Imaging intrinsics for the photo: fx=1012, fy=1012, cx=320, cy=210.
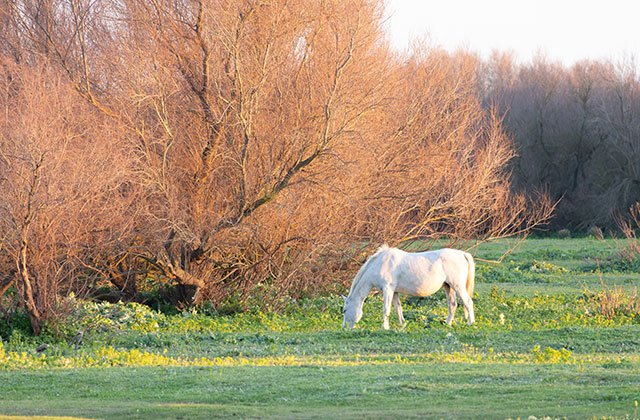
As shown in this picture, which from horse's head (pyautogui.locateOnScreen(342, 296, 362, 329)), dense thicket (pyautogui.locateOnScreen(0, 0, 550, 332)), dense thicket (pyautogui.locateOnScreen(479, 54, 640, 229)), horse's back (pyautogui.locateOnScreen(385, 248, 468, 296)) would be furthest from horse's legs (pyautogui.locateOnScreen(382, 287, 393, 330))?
dense thicket (pyautogui.locateOnScreen(479, 54, 640, 229))

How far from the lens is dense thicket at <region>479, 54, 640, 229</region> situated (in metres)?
56.7

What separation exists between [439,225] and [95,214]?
10.3m

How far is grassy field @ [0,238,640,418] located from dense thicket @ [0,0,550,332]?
137 cm

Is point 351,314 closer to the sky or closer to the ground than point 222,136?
closer to the ground

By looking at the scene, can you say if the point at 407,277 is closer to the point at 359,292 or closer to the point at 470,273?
the point at 359,292

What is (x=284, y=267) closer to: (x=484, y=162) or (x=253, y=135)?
(x=253, y=135)

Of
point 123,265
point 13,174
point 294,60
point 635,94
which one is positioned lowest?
point 123,265

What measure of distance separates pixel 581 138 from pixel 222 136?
1636 inches

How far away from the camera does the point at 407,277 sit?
20.4 m

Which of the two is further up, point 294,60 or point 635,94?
point 635,94

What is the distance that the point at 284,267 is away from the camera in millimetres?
23797

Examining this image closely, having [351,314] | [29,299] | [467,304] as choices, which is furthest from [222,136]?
[467,304]

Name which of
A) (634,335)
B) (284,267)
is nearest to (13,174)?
(284,267)

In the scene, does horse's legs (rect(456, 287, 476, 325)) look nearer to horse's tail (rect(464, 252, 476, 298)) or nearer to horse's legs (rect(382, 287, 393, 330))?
horse's tail (rect(464, 252, 476, 298))
